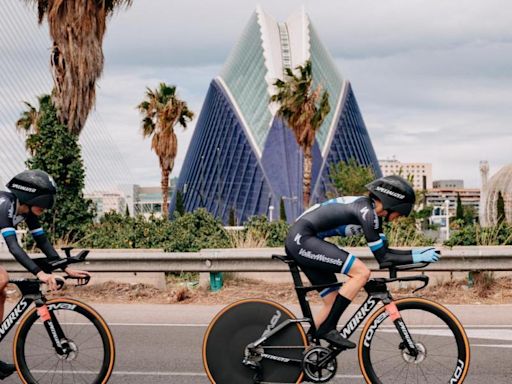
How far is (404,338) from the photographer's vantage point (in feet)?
15.7

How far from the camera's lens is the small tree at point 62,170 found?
60.3ft

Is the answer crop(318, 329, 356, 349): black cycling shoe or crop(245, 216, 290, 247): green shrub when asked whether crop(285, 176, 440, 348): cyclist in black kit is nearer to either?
crop(318, 329, 356, 349): black cycling shoe

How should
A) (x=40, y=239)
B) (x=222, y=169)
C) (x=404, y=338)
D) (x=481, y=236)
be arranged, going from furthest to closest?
(x=222, y=169), (x=481, y=236), (x=40, y=239), (x=404, y=338)

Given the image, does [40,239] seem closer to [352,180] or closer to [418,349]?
[418,349]

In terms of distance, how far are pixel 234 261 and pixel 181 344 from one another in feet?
11.2

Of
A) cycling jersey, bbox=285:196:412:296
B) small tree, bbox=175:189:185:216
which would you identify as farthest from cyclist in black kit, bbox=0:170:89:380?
small tree, bbox=175:189:185:216

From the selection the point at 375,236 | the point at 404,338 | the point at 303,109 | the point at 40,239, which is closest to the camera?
the point at 375,236

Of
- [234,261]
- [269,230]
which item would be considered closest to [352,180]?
[269,230]

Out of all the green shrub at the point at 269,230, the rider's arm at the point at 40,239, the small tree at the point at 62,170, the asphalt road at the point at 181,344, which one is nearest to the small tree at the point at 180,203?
the small tree at the point at 62,170

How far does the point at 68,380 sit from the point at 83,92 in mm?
16063

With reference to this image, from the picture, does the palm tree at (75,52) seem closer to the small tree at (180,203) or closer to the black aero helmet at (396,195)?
the black aero helmet at (396,195)

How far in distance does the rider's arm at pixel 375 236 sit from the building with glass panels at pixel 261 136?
198 ft

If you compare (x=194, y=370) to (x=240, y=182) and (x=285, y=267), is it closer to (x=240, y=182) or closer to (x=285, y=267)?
(x=285, y=267)

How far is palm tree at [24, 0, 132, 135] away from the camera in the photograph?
20.0 meters
